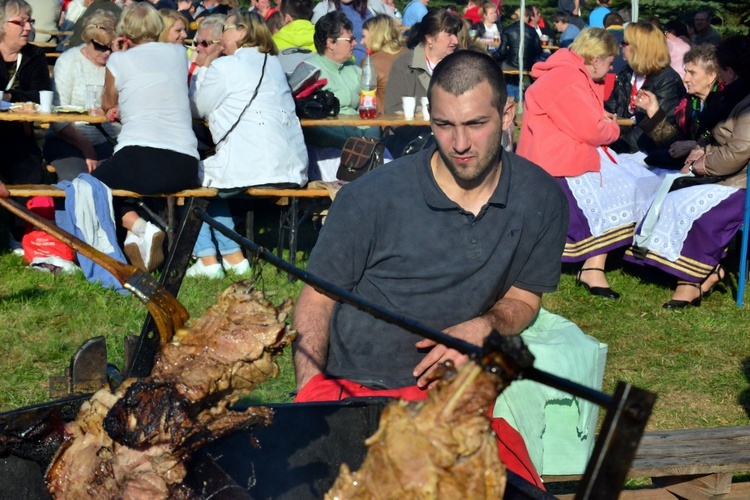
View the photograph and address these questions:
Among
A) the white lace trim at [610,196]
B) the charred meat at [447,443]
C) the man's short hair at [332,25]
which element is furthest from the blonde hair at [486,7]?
the charred meat at [447,443]

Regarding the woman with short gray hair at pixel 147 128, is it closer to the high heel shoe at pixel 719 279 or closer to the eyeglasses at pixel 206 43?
the eyeglasses at pixel 206 43

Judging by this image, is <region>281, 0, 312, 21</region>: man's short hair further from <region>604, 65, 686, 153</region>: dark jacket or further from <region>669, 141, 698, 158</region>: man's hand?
<region>669, 141, 698, 158</region>: man's hand

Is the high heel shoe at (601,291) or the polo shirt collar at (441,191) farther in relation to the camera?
the high heel shoe at (601,291)

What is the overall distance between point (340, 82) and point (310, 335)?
5.38 m

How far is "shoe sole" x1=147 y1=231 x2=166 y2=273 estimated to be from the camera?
697cm

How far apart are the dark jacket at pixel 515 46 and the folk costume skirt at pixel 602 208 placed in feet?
22.8

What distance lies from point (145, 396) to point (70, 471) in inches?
14.1

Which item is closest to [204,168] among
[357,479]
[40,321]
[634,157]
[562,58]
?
[40,321]

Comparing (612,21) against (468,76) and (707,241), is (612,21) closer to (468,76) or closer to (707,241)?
(707,241)

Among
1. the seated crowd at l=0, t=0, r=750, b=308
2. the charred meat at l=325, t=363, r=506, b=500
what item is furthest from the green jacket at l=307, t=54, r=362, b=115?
the charred meat at l=325, t=363, r=506, b=500

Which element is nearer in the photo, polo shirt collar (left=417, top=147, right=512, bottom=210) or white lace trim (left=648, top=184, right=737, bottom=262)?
polo shirt collar (left=417, top=147, right=512, bottom=210)

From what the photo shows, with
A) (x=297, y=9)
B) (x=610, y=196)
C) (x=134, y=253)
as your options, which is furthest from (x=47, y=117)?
(x=610, y=196)

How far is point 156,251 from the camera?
7.02m

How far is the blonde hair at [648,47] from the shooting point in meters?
8.84
